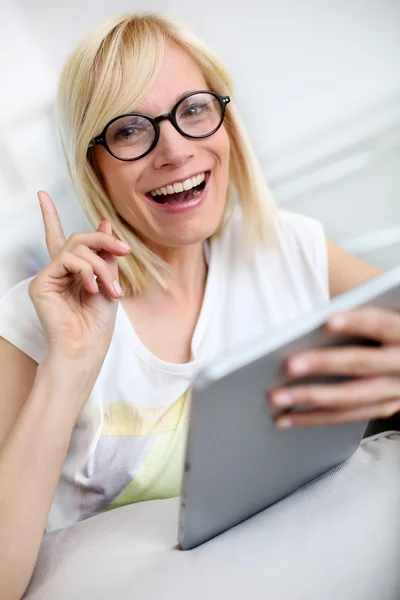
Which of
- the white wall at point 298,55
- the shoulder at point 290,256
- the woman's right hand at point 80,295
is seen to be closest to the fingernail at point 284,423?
the woman's right hand at point 80,295

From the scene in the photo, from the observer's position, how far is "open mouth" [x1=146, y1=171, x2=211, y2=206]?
1115 millimetres

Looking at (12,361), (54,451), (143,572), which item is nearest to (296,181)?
(12,361)

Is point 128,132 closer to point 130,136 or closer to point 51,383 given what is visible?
point 130,136

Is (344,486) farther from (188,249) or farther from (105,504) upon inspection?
(188,249)

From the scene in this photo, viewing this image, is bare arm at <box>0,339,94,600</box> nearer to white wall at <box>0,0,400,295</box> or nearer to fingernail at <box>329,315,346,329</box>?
fingernail at <box>329,315,346,329</box>

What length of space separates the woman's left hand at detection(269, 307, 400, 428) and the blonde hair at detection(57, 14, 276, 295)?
2.11ft

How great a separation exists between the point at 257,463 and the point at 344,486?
191 mm

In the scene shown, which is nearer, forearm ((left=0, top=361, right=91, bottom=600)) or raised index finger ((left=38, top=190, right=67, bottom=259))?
forearm ((left=0, top=361, right=91, bottom=600))

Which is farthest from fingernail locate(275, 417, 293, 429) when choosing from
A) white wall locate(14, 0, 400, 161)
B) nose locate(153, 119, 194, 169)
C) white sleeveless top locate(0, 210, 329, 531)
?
white wall locate(14, 0, 400, 161)

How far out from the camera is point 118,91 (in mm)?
1011

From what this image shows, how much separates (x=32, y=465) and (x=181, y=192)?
0.63 meters

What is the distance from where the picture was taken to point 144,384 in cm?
112

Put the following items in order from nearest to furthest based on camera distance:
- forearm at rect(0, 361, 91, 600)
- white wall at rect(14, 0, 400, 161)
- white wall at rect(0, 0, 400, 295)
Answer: forearm at rect(0, 361, 91, 600)
white wall at rect(0, 0, 400, 295)
white wall at rect(14, 0, 400, 161)

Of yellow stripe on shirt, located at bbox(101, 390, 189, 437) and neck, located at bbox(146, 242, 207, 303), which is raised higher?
neck, located at bbox(146, 242, 207, 303)
